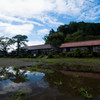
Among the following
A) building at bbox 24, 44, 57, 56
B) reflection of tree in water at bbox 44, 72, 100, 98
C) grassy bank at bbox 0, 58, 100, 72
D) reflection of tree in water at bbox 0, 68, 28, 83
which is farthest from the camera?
building at bbox 24, 44, 57, 56

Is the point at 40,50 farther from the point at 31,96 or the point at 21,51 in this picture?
the point at 31,96

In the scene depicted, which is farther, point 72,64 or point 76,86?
point 72,64

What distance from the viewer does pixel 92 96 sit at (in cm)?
289

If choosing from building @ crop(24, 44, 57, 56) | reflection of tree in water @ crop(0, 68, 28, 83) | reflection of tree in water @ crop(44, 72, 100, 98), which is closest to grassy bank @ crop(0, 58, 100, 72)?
reflection of tree in water @ crop(44, 72, 100, 98)

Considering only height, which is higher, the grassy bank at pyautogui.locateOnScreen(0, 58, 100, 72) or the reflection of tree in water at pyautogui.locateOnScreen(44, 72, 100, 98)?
the reflection of tree in water at pyautogui.locateOnScreen(44, 72, 100, 98)

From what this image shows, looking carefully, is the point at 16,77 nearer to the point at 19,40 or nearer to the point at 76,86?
the point at 76,86

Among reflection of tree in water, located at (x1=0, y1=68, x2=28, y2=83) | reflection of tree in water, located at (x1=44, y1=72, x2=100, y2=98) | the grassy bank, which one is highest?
reflection of tree in water, located at (x1=44, y1=72, x2=100, y2=98)

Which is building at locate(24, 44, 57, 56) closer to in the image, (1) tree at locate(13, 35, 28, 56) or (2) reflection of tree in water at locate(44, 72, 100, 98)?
(1) tree at locate(13, 35, 28, 56)

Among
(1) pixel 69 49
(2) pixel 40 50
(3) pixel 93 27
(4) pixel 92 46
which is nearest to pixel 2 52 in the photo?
(2) pixel 40 50

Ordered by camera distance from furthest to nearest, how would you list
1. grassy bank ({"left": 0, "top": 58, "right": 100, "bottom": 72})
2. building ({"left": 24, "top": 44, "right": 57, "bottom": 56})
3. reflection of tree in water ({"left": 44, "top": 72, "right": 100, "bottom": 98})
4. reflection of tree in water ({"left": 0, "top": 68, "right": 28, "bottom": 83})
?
building ({"left": 24, "top": 44, "right": 57, "bottom": 56}), grassy bank ({"left": 0, "top": 58, "right": 100, "bottom": 72}), reflection of tree in water ({"left": 0, "top": 68, "right": 28, "bottom": 83}), reflection of tree in water ({"left": 44, "top": 72, "right": 100, "bottom": 98})

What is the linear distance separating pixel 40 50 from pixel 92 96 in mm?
30837

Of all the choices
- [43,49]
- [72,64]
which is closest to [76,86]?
[72,64]

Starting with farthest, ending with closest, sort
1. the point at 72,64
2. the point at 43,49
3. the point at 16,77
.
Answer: the point at 43,49
the point at 72,64
the point at 16,77

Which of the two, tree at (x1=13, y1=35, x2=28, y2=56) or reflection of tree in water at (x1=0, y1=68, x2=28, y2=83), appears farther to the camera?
tree at (x1=13, y1=35, x2=28, y2=56)
